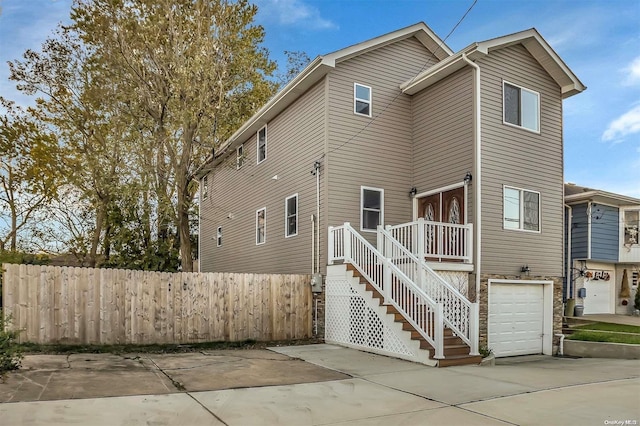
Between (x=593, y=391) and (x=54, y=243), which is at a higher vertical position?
(x=54, y=243)

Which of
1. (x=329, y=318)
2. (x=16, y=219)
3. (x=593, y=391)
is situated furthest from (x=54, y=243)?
(x=593, y=391)

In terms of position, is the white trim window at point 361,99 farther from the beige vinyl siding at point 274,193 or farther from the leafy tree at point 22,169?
the leafy tree at point 22,169

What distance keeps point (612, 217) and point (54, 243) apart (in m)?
24.3

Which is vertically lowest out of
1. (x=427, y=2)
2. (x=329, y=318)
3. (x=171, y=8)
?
(x=329, y=318)

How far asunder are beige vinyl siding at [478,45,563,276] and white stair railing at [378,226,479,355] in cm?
203

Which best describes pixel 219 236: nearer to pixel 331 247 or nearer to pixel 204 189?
pixel 204 189

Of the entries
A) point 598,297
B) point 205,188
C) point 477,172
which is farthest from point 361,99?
point 598,297

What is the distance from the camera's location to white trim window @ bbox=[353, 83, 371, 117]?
43.2ft

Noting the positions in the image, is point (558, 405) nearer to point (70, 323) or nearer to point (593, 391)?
point (593, 391)

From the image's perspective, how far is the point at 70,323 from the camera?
32.1 ft

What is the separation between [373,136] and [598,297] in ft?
44.7

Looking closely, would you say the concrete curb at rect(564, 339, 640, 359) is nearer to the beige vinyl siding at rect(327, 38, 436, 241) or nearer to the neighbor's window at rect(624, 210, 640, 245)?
the beige vinyl siding at rect(327, 38, 436, 241)

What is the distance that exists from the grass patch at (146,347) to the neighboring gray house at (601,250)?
13.1 metres

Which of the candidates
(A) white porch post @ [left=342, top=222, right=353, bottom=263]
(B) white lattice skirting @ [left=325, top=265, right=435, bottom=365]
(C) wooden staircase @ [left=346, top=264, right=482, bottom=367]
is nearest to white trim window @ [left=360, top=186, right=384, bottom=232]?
(A) white porch post @ [left=342, top=222, right=353, bottom=263]
